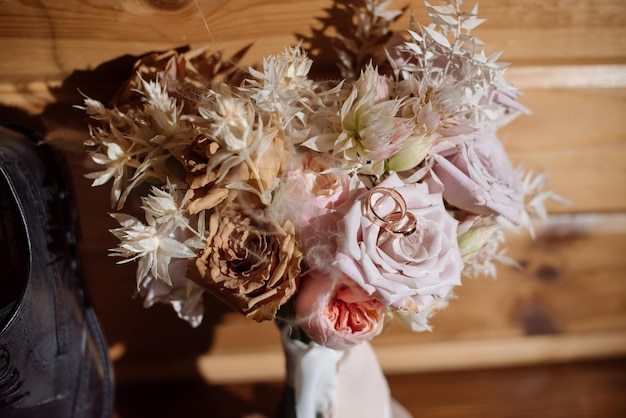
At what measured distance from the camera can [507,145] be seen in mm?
835

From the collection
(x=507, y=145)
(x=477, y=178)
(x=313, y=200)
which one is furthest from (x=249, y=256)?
(x=507, y=145)

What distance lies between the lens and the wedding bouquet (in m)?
0.49

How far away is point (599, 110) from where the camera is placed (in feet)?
2.72

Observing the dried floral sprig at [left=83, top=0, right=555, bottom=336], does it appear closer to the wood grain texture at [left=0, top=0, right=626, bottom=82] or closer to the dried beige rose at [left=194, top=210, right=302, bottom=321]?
the dried beige rose at [left=194, top=210, right=302, bottom=321]

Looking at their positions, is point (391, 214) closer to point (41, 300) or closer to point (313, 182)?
point (313, 182)

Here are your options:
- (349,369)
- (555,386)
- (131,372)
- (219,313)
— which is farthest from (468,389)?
(131,372)

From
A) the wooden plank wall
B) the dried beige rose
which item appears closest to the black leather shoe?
the wooden plank wall

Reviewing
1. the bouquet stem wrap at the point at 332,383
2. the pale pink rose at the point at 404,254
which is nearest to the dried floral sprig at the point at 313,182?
the pale pink rose at the point at 404,254

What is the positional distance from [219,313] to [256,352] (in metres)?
0.11

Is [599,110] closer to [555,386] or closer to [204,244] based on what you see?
[555,386]

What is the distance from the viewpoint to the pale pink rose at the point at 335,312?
53 cm

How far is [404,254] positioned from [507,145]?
0.42 m

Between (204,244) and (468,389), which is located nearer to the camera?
(204,244)

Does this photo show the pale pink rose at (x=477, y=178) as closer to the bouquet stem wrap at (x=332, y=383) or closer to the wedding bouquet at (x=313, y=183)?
the wedding bouquet at (x=313, y=183)
